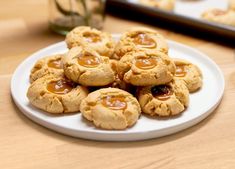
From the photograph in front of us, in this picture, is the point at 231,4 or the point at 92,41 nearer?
the point at 92,41

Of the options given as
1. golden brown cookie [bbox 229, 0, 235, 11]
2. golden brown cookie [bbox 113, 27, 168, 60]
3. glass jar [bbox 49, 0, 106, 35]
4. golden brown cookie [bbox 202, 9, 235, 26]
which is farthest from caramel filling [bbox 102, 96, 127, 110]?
golden brown cookie [bbox 229, 0, 235, 11]

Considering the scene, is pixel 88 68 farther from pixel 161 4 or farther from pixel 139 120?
pixel 161 4

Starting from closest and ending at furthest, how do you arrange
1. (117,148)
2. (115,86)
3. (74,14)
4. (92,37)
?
(117,148) < (115,86) < (92,37) < (74,14)

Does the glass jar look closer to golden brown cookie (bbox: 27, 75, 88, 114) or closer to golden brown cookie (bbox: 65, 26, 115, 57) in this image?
golden brown cookie (bbox: 65, 26, 115, 57)

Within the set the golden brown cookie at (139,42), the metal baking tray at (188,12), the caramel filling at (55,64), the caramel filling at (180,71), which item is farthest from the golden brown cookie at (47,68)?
the metal baking tray at (188,12)

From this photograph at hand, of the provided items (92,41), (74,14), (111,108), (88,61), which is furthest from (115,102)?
(74,14)

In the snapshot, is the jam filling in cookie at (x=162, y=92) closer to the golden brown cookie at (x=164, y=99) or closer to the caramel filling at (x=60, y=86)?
the golden brown cookie at (x=164, y=99)

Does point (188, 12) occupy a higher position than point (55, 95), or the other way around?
point (55, 95)
